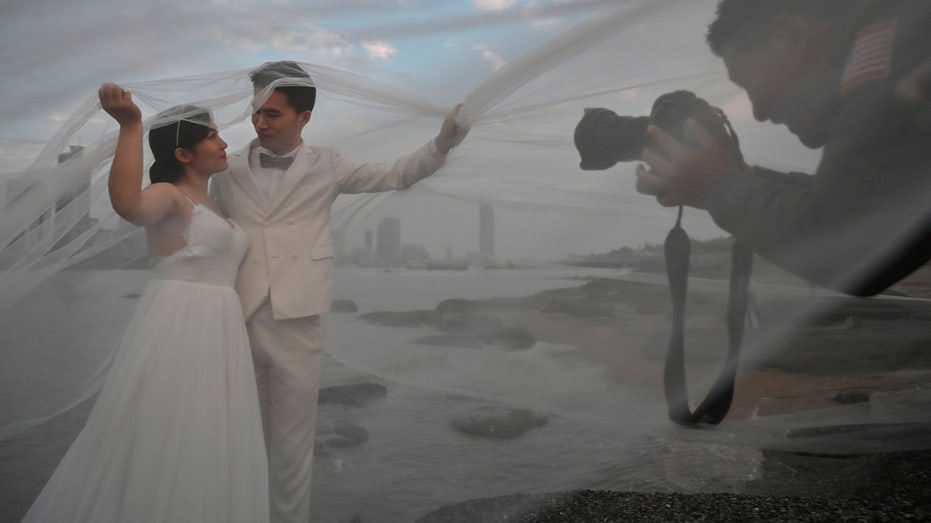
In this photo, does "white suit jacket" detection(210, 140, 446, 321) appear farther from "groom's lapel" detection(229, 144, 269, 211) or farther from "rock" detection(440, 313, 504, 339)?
"rock" detection(440, 313, 504, 339)

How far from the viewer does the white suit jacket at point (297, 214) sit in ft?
6.86

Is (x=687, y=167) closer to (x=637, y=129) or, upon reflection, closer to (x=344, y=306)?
(x=637, y=129)

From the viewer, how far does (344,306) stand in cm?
258

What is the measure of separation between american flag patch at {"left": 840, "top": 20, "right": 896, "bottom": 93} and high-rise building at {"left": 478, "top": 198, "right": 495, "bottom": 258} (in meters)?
1.14

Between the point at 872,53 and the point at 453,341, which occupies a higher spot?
the point at 872,53

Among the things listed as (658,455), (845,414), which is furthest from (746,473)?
(845,414)

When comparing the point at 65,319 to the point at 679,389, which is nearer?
the point at 679,389

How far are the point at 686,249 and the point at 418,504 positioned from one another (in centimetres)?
138

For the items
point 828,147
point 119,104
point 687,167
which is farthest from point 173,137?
point 828,147

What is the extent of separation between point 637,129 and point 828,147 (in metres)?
0.49

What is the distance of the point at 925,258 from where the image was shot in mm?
1808

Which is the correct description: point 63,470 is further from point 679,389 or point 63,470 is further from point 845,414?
point 845,414

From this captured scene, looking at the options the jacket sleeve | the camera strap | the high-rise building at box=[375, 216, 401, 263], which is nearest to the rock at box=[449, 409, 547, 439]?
the camera strap

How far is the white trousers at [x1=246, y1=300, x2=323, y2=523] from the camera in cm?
209
